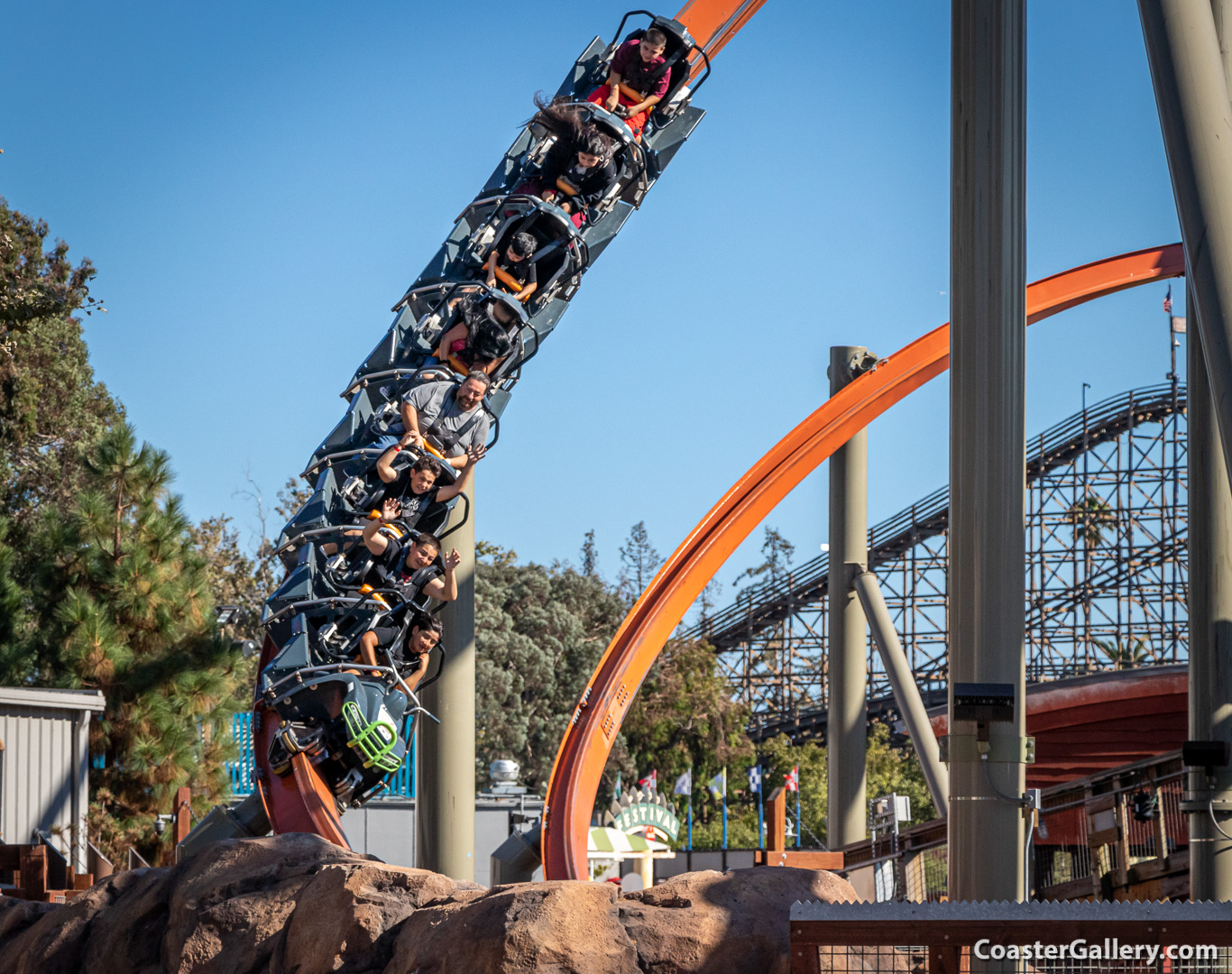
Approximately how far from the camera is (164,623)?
12.0 m

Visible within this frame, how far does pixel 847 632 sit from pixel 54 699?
5.70 meters

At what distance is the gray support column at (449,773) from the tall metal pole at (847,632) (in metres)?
3.48

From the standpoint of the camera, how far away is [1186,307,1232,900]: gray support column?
6195mm

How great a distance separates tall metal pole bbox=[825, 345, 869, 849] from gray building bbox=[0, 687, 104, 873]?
5331mm

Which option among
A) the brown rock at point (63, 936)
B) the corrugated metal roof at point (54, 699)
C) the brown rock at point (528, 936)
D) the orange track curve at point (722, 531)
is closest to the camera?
the brown rock at point (528, 936)

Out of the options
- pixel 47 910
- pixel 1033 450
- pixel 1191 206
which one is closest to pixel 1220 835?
pixel 1191 206

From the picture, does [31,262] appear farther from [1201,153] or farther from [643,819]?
[1201,153]

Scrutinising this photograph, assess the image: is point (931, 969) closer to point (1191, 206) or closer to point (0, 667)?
point (1191, 206)

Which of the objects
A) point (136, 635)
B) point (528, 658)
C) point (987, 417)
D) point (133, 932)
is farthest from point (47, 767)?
point (528, 658)

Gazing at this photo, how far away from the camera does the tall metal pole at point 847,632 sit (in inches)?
423

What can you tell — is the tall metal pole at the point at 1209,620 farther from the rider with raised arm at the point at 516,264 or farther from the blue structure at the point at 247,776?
the blue structure at the point at 247,776

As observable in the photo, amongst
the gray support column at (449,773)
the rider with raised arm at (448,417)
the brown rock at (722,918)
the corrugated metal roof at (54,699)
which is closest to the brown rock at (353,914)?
the brown rock at (722,918)

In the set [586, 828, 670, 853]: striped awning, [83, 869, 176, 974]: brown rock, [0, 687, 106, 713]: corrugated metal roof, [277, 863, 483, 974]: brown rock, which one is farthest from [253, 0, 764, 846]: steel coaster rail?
[586, 828, 670, 853]: striped awning

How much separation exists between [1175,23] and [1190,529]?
9.04ft
